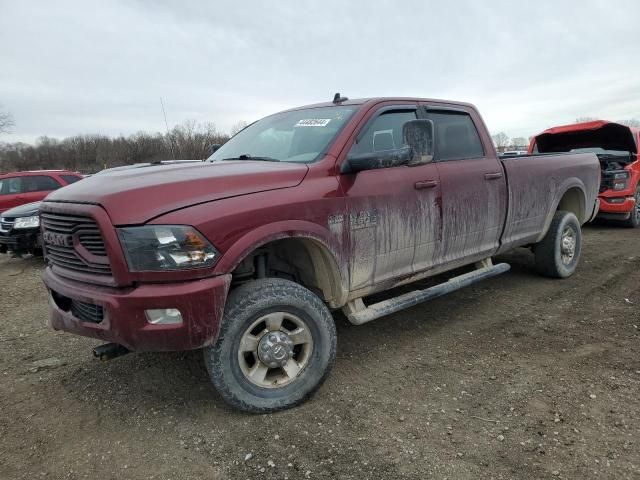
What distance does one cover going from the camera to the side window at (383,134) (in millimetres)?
3332

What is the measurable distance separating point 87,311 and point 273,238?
114cm

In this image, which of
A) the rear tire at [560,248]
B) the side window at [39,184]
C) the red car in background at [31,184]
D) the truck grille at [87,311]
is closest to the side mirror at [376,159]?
the truck grille at [87,311]

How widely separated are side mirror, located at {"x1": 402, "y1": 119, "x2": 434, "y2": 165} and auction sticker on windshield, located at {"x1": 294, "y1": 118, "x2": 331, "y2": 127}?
611mm

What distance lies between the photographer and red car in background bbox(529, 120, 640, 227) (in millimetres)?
8500

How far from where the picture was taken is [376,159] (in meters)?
3.02

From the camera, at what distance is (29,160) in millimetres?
64062

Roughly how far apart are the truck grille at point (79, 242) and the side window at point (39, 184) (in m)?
8.24

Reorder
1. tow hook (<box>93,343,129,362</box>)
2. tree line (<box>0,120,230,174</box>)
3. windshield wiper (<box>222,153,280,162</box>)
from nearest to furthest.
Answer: tow hook (<box>93,343,129,362</box>), windshield wiper (<box>222,153,280,162</box>), tree line (<box>0,120,230,174</box>)

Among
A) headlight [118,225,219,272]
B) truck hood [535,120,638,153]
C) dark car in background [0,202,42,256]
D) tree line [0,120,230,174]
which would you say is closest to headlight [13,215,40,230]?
dark car in background [0,202,42,256]

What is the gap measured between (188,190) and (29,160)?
7408 cm

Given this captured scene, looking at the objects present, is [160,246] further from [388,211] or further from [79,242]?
[388,211]

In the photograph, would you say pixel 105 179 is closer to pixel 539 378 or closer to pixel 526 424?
pixel 526 424

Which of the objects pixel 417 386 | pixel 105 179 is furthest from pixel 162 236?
pixel 417 386

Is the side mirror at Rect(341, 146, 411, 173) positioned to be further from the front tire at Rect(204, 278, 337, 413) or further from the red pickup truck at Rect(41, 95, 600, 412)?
the front tire at Rect(204, 278, 337, 413)
